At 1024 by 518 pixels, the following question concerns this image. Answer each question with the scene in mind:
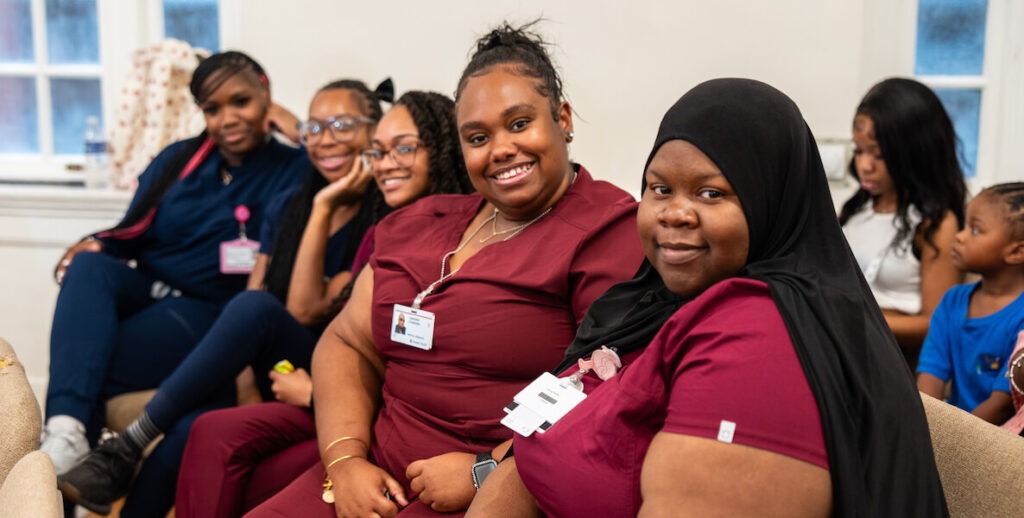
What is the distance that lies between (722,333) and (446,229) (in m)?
1.06

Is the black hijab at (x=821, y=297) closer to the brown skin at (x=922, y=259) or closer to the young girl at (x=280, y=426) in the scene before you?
the young girl at (x=280, y=426)

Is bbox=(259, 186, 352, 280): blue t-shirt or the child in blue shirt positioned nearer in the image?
the child in blue shirt

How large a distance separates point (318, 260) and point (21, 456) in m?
1.44

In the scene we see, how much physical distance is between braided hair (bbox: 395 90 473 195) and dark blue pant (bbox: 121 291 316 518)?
560mm

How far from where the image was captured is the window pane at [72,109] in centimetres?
427

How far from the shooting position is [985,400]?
238cm

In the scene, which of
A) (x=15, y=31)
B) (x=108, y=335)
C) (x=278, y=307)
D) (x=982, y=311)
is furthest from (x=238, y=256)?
(x=982, y=311)

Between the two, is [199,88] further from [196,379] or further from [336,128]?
[196,379]

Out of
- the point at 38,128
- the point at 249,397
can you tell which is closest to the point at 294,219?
the point at 249,397

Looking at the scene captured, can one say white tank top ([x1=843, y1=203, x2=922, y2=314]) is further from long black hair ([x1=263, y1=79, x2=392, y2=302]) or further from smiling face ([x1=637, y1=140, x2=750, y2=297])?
smiling face ([x1=637, y1=140, x2=750, y2=297])

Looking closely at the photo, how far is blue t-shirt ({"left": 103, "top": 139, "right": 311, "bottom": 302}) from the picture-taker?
10.9 ft

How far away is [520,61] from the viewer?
80.0 inches

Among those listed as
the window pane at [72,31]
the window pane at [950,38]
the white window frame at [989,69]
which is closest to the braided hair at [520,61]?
the white window frame at [989,69]

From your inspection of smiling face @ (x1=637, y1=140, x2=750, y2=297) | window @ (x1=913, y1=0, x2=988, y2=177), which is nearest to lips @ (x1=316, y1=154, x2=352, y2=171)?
smiling face @ (x1=637, y1=140, x2=750, y2=297)
